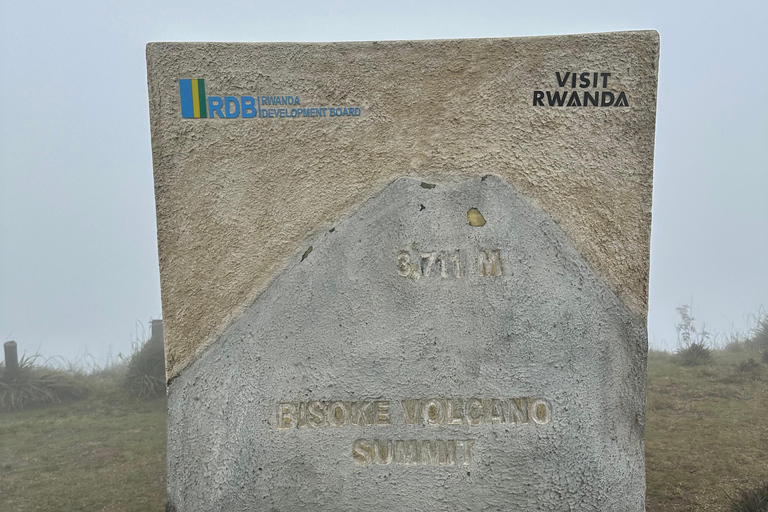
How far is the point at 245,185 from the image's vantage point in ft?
7.04

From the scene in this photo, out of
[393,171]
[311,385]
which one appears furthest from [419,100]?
[311,385]

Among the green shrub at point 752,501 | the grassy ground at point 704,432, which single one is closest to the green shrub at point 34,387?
the grassy ground at point 704,432

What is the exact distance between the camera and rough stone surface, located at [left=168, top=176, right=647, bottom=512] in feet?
7.09

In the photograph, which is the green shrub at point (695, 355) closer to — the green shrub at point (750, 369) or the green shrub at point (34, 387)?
the green shrub at point (750, 369)

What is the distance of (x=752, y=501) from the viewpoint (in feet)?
8.95

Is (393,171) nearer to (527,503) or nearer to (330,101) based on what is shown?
(330,101)

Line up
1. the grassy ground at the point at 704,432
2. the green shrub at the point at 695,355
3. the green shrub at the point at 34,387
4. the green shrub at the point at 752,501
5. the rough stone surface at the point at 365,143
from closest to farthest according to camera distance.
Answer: the rough stone surface at the point at 365,143, the green shrub at the point at 752,501, the grassy ground at the point at 704,432, the green shrub at the point at 34,387, the green shrub at the point at 695,355

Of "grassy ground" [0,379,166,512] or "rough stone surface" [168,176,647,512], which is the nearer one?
"rough stone surface" [168,176,647,512]

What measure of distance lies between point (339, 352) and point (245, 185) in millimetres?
650

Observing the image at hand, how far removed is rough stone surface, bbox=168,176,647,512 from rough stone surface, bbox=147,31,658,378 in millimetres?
80

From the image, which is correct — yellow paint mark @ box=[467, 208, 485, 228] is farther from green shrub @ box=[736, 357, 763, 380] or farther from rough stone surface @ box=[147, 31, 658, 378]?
green shrub @ box=[736, 357, 763, 380]

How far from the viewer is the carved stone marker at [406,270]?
2127 millimetres

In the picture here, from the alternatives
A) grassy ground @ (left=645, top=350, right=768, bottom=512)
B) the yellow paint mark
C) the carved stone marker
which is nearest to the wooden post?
the carved stone marker

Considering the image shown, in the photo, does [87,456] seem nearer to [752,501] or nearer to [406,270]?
[406,270]
